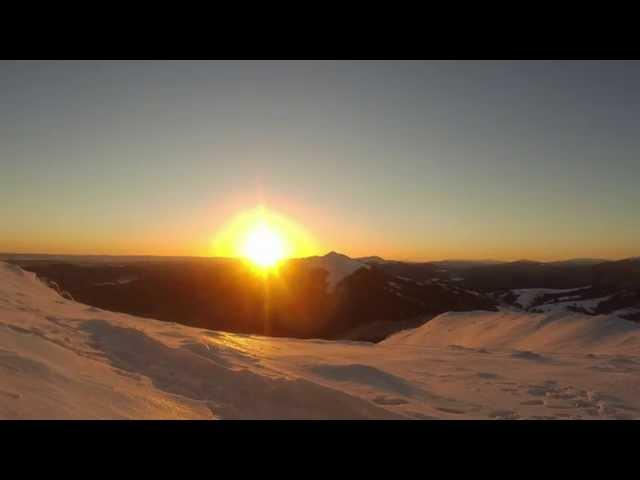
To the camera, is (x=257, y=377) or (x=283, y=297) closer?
(x=257, y=377)

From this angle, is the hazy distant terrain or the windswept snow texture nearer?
the windswept snow texture

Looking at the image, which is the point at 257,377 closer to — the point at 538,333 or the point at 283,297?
the point at 538,333

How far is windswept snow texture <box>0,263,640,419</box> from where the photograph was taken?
3.76 metres

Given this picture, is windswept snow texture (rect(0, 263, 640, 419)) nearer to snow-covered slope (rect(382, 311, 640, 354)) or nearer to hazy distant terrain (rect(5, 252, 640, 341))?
snow-covered slope (rect(382, 311, 640, 354))

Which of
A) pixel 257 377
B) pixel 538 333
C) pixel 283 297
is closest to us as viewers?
pixel 257 377

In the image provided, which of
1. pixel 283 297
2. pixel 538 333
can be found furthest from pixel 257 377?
pixel 283 297

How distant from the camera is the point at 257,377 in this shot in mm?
5398

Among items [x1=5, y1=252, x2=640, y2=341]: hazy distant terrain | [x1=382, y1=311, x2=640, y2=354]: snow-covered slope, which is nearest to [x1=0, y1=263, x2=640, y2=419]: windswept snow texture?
[x1=382, y1=311, x2=640, y2=354]: snow-covered slope

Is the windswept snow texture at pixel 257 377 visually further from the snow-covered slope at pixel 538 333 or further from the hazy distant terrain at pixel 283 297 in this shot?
the hazy distant terrain at pixel 283 297

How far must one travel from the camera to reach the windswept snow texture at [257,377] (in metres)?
3.76

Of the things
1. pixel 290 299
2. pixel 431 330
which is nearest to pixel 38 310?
pixel 431 330

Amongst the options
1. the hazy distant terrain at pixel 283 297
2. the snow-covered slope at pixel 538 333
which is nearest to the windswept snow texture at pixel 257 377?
the snow-covered slope at pixel 538 333
